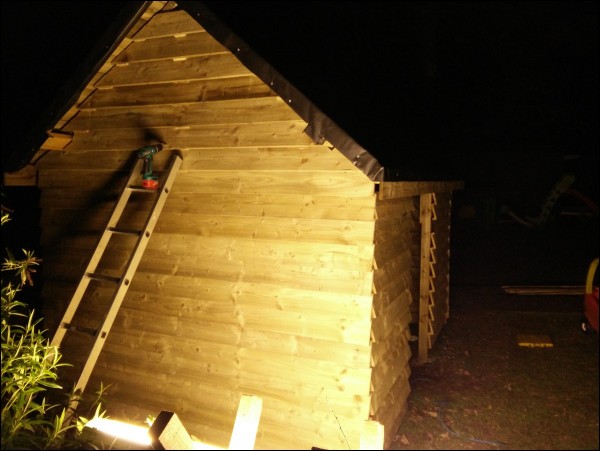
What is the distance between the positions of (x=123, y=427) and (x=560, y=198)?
19.1 m

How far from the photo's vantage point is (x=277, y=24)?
5.81 metres

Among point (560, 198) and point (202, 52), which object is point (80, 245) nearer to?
point (202, 52)

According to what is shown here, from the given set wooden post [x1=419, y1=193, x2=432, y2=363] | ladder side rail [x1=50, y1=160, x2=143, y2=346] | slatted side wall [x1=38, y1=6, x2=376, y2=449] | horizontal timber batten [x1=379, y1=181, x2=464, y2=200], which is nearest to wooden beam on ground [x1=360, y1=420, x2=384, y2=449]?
slatted side wall [x1=38, y1=6, x2=376, y2=449]

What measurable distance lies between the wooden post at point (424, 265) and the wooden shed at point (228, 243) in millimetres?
1825

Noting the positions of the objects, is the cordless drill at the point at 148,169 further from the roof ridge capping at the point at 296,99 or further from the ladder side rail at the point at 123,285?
the roof ridge capping at the point at 296,99

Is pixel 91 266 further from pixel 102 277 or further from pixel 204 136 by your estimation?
pixel 204 136

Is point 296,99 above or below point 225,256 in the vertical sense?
above

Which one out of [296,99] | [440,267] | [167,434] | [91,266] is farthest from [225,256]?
[440,267]

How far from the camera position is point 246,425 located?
1.96m

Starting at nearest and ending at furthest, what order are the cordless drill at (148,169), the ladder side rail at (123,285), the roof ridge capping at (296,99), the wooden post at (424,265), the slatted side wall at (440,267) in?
the roof ridge capping at (296,99)
the ladder side rail at (123,285)
the cordless drill at (148,169)
the wooden post at (424,265)
the slatted side wall at (440,267)

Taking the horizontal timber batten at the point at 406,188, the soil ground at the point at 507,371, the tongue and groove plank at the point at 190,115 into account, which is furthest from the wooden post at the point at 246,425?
the soil ground at the point at 507,371

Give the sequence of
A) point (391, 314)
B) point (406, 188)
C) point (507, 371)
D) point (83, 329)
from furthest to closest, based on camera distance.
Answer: point (507, 371) < point (391, 314) < point (406, 188) < point (83, 329)

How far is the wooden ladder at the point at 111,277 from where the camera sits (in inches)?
171

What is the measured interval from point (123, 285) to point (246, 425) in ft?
10.0
